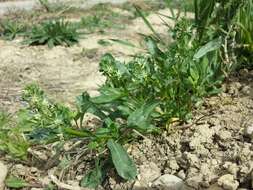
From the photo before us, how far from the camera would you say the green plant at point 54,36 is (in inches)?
188

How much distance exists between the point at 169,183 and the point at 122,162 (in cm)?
22

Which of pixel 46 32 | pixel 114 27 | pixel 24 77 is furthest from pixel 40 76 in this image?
pixel 114 27

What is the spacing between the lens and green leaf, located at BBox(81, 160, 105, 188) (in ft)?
7.63

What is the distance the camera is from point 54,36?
A: 190 inches

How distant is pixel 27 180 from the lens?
2.53 m

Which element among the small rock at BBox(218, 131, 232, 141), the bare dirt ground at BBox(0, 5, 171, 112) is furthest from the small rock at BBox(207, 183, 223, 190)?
the bare dirt ground at BBox(0, 5, 171, 112)

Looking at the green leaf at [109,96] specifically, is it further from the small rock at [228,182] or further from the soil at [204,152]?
the small rock at [228,182]

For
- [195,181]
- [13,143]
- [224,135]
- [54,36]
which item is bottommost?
[54,36]

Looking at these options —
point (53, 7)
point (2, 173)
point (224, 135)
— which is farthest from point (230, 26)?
point (53, 7)

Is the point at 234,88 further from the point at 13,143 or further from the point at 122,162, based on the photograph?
the point at 13,143

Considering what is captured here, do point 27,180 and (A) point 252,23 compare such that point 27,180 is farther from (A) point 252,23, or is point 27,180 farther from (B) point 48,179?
(A) point 252,23

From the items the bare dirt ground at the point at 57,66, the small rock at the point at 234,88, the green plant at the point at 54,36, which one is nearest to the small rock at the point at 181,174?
the small rock at the point at 234,88

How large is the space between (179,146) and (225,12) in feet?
2.72

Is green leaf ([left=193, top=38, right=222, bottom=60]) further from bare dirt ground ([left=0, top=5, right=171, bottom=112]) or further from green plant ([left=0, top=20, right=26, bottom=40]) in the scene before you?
green plant ([left=0, top=20, right=26, bottom=40])
